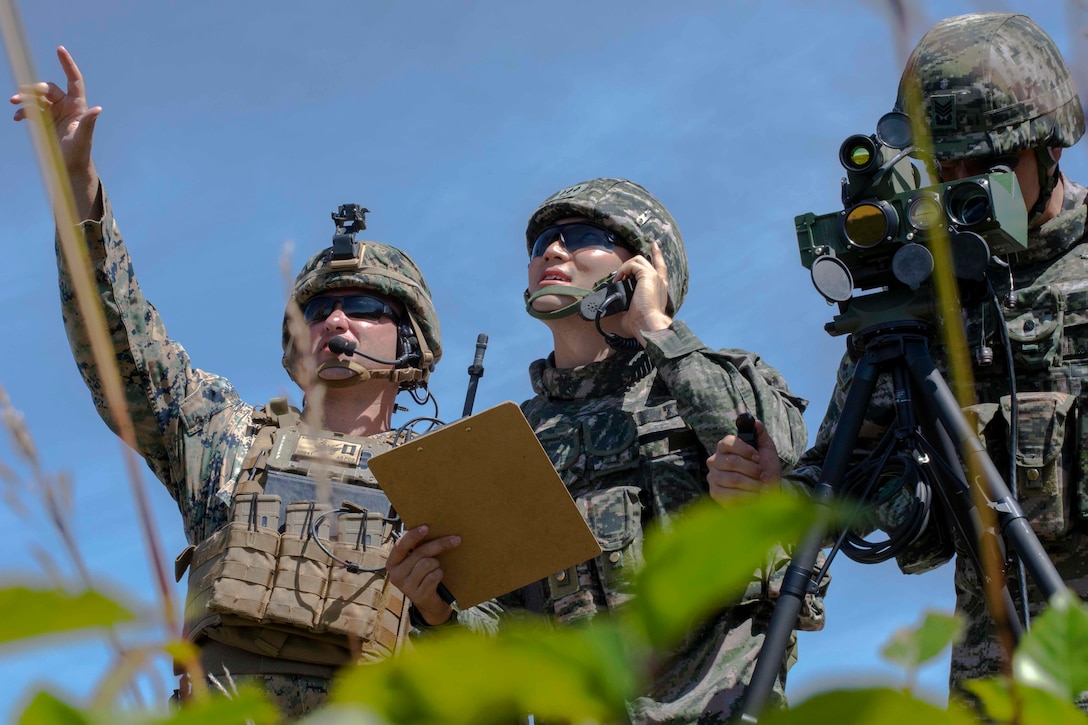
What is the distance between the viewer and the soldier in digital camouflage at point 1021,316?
2701 mm

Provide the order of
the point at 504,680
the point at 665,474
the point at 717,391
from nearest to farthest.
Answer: the point at 504,680 → the point at 717,391 → the point at 665,474

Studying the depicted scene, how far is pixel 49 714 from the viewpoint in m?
0.31

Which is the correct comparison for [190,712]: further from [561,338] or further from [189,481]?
[189,481]

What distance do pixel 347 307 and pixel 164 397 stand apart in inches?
31.5

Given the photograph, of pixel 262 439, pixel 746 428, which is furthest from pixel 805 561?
pixel 262 439

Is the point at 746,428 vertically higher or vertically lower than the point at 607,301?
lower

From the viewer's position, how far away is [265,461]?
171 inches

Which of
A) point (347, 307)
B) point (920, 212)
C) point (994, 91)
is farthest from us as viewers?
point (347, 307)

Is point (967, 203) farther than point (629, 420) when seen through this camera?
No

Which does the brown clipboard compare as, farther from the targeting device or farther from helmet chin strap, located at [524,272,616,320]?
helmet chin strap, located at [524,272,616,320]

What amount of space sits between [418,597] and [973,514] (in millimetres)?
1383

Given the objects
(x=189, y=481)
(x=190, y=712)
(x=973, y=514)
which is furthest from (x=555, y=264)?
(x=190, y=712)

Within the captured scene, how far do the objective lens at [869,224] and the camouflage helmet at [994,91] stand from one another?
0.36m

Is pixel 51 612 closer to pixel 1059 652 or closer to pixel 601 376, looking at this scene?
pixel 1059 652
